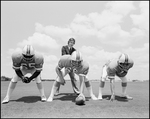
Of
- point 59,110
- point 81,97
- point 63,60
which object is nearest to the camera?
point 59,110

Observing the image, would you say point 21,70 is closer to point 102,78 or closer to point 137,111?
point 102,78

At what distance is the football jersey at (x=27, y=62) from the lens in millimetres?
5736

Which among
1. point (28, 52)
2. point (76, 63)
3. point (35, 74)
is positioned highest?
point (28, 52)

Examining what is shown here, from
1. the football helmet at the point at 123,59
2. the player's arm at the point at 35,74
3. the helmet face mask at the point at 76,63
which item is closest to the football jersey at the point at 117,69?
the football helmet at the point at 123,59

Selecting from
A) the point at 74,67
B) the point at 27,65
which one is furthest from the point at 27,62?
the point at 74,67

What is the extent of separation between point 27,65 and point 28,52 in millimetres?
657

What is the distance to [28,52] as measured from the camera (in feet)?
18.3

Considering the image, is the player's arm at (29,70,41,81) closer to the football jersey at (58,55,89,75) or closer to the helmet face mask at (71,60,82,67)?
the football jersey at (58,55,89,75)

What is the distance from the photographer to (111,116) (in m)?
4.25

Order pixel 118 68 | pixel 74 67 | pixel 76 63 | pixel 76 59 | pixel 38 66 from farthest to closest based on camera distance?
1. pixel 118 68
2. pixel 74 67
3. pixel 38 66
4. pixel 76 63
5. pixel 76 59

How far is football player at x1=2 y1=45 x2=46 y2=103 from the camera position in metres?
5.66

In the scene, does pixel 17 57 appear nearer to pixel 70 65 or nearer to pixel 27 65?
pixel 27 65

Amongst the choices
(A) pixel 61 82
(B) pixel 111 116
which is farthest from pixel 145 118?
(A) pixel 61 82

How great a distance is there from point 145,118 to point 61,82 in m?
3.74
